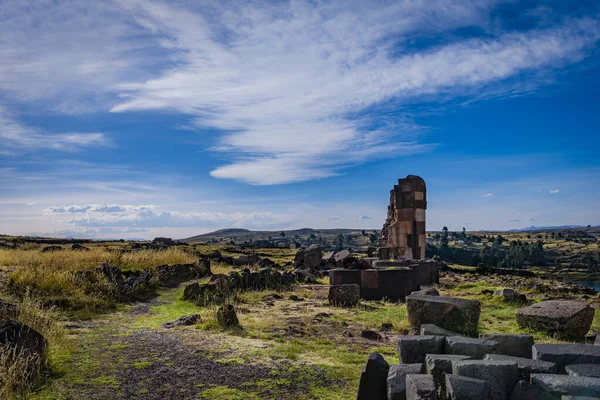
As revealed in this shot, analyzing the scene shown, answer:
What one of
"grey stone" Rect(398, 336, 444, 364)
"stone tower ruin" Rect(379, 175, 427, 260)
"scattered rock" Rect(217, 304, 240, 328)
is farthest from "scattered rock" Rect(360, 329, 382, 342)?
"stone tower ruin" Rect(379, 175, 427, 260)

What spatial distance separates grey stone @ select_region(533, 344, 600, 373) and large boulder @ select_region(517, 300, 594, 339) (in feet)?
14.5

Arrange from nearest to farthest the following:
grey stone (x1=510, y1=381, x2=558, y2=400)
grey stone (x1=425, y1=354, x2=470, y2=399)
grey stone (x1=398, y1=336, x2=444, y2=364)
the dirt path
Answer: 1. grey stone (x1=510, y1=381, x2=558, y2=400)
2. grey stone (x1=425, y1=354, x2=470, y2=399)
3. the dirt path
4. grey stone (x1=398, y1=336, x2=444, y2=364)

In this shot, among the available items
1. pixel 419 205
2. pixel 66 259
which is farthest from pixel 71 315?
pixel 419 205

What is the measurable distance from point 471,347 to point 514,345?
1.18 meters

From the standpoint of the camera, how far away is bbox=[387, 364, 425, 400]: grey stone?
5887 millimetres

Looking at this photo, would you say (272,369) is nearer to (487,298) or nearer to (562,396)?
(562,396)

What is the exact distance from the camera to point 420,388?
5340mm

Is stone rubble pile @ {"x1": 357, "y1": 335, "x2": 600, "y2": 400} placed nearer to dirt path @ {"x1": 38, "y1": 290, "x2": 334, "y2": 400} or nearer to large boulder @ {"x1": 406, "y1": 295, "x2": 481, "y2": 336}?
dirt path @ {"x1": 38, "y1": 290, "x2": 334, "y2": 400}

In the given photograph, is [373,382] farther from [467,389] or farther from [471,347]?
[471,347]

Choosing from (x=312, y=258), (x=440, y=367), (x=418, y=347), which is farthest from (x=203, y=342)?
(x=312, y=258)

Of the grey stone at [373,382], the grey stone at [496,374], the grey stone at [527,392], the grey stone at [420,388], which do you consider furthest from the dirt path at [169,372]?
the grey stone at [527,392]

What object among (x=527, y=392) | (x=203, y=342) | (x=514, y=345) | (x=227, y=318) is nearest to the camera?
(x=527, y=392)

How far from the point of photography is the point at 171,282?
20.2 m

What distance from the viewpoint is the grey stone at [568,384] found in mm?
5129
